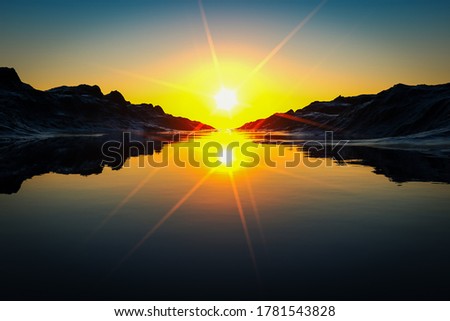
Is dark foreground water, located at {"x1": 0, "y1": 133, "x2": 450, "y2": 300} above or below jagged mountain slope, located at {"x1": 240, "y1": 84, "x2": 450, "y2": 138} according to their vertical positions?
below

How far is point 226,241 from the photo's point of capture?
1001cm

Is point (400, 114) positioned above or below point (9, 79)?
below

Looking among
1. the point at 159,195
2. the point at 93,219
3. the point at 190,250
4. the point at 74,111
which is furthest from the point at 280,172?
the point at 74,111

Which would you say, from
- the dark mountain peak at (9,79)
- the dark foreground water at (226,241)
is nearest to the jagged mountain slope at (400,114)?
the dark foreground water at (226,241)

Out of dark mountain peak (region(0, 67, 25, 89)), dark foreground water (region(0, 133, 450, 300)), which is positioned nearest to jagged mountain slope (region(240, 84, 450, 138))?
dark foreground water (region(0, 133, 450, 300))

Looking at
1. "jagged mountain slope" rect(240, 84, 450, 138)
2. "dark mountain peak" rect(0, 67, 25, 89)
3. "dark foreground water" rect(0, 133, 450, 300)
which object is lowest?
"dark foreground water" rect(0, 133, 450, 300)

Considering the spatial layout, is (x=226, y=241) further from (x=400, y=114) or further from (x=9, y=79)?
(x=9, y=79)

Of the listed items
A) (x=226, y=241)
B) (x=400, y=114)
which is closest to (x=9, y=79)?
(x=400, y=114)

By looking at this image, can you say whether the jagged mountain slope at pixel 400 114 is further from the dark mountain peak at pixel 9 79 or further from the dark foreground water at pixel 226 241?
the dark mountain peak at pixel 9 79

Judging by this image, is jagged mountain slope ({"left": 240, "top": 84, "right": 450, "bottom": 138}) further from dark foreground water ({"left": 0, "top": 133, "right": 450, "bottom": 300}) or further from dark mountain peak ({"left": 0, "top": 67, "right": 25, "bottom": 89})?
dark mountain peak ({"left": 0, "top": 67, "right": 25, "bottom": 89})

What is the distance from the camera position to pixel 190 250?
9.24 m

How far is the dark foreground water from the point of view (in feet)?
23.3

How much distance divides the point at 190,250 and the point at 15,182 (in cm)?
1550

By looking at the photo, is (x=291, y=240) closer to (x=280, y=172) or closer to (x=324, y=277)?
(x=324, y=277)
